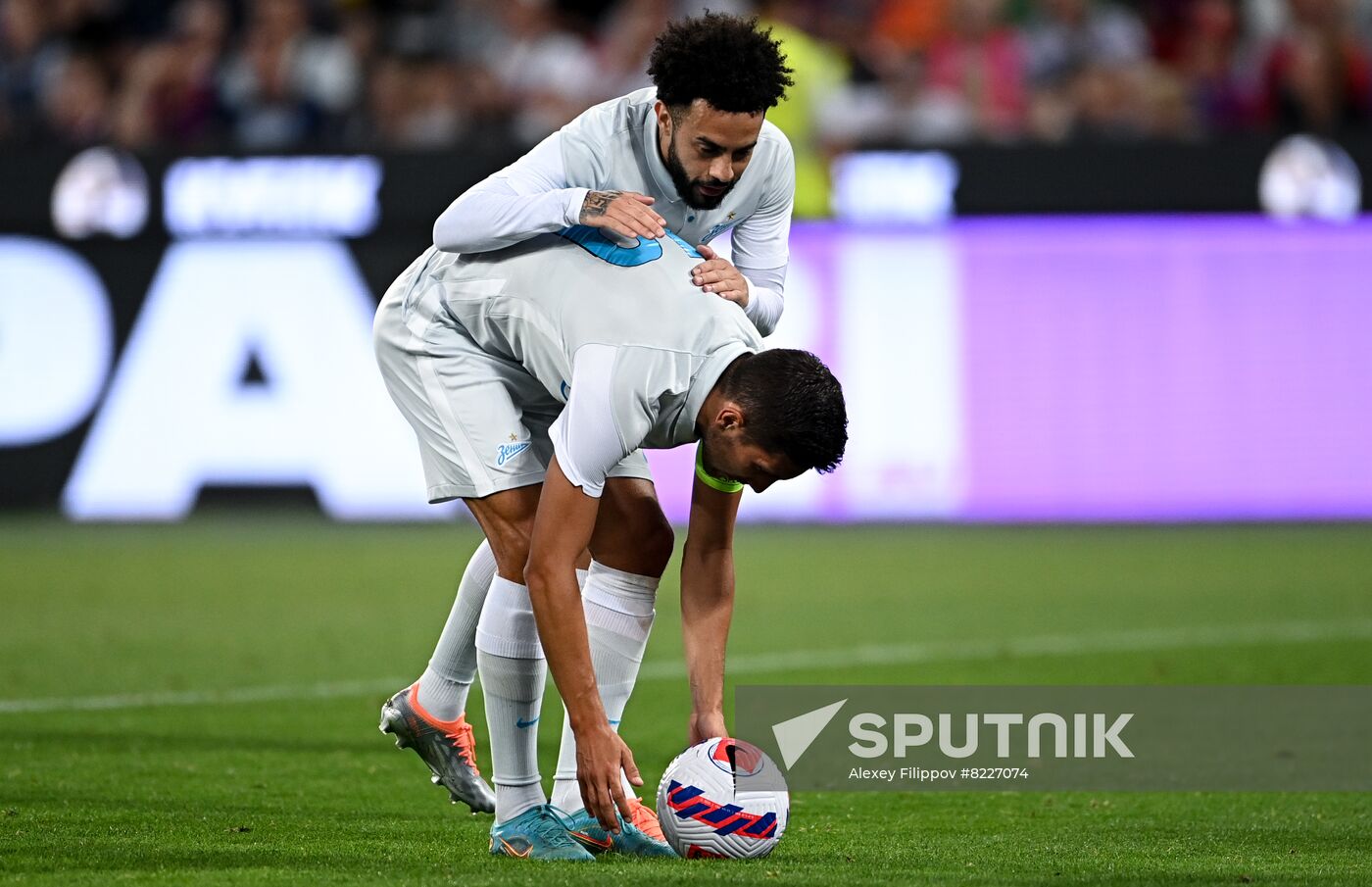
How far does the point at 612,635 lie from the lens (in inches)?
192

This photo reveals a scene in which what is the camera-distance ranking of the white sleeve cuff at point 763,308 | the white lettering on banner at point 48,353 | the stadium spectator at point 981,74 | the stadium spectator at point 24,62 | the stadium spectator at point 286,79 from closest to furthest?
the white sleeve cuff at point 763,308 → the white lettering on banner at point 48,353 → the stadium spectator at point 981,74 → the stadium spectator at point 286,79 → the stadium spectator at point 24,62

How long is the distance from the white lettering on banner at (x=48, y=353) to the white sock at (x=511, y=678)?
8.61 metres

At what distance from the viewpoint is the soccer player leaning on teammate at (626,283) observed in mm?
4691

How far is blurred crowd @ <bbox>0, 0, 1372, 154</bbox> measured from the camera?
1313 cm

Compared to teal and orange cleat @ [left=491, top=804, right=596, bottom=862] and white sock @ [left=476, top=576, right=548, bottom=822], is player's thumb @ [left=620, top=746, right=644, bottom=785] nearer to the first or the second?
teal and orange cleat @ [left=491, top=804, right=596, bottom=862]

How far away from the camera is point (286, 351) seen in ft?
41.2

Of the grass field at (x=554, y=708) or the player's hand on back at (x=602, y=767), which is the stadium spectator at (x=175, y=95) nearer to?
the grass field at (x=554, y=708)

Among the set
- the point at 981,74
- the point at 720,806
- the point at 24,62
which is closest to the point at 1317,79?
the point at 981,74

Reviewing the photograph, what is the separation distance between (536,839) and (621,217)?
1.45 m

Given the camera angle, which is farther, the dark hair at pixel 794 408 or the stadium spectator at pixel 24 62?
the stadium spectator at pixel 24 62

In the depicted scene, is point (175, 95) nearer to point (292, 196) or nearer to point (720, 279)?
point (292, 196)

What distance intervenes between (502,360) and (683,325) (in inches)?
28.2

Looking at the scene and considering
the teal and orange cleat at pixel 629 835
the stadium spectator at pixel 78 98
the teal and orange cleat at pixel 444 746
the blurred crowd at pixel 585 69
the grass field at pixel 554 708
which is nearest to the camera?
the grass field at pixel 554 708

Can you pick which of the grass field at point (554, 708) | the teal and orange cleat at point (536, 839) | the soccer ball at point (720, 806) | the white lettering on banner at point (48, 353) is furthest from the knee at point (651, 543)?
the white lettering on banner at point (48, 353)
